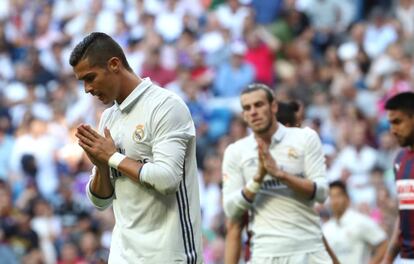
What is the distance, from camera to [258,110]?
9.47 m

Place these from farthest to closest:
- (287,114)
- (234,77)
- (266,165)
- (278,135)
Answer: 1. (234,77)
2. (287,114)
3. (278,135)
4. (266,165)

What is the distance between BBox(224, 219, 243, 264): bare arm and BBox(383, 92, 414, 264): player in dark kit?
1.26 m

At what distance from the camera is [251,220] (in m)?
9.70

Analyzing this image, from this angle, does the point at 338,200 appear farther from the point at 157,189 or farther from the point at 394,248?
the point at 157,189

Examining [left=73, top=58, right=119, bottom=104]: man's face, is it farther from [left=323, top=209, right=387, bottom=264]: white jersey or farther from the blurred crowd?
the blurred crowd

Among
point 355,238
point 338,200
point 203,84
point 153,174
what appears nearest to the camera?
point 153,174

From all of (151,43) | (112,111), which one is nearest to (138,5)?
(151,43)

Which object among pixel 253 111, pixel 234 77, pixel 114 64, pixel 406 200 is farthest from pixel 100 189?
pixel 234 77

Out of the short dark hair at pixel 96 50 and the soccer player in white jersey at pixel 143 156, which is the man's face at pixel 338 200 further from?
the short dark hair at pixel 96 50

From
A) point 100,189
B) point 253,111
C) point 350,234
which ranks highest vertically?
point 253,111

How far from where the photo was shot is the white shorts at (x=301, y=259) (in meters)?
9.34

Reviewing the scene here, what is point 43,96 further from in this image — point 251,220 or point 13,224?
point 251,220

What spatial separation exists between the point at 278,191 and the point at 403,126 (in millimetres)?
1059

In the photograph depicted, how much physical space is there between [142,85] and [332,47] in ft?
43.8
